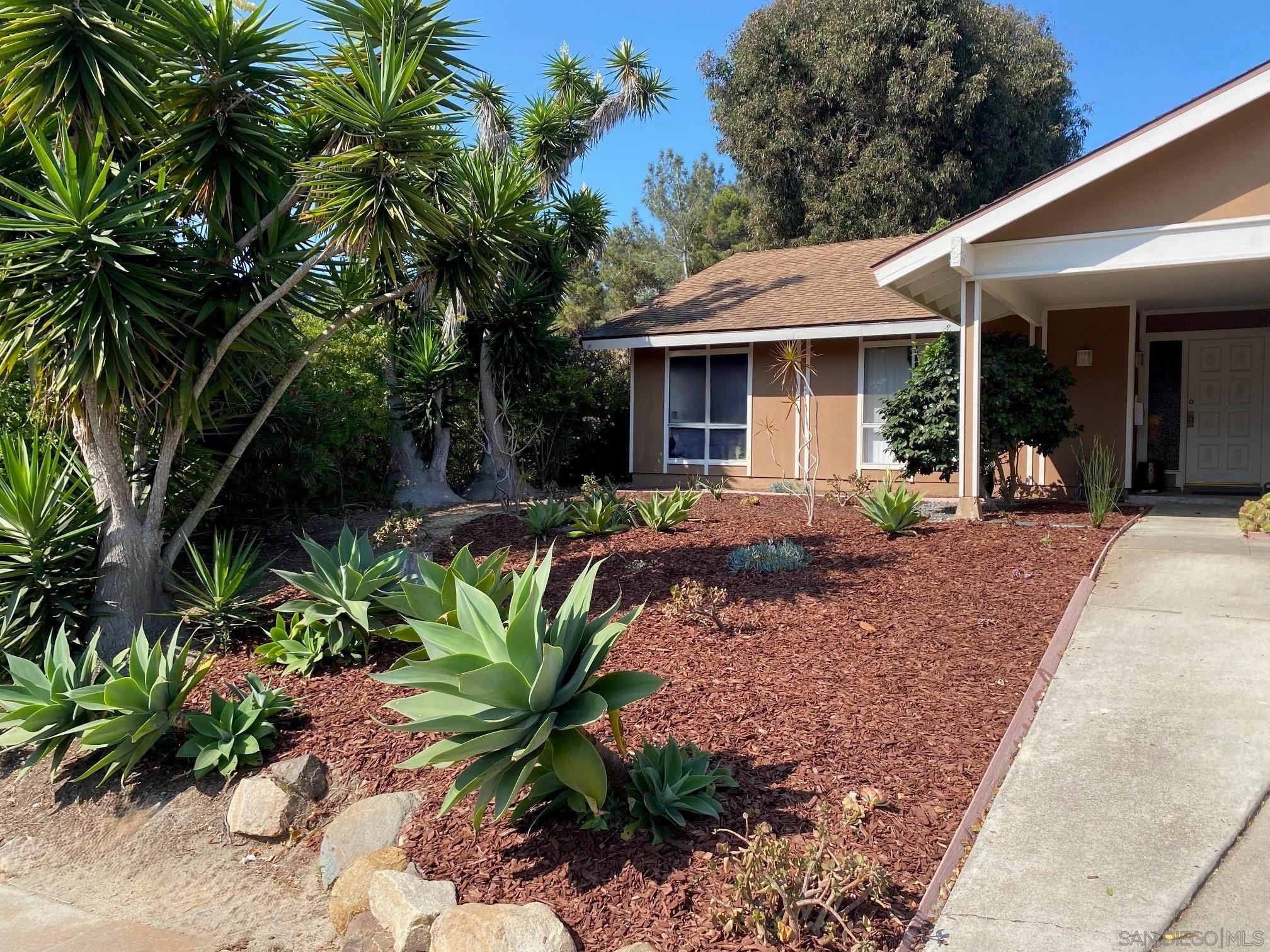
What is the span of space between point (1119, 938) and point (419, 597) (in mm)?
3190

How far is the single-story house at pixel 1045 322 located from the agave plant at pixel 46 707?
792 centimetres

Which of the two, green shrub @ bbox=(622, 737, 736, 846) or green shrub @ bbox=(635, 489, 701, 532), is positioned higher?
green shrub @ bbox=(635, 489, 701, 532)

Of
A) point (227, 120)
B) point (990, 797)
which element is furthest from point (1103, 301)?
point (227, 120)

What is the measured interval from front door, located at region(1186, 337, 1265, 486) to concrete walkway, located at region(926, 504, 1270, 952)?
273 inches

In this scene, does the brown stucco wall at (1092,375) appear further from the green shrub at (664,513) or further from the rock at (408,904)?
the rock at (408,904)

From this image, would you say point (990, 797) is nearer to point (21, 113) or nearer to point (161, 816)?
point (161, 816)

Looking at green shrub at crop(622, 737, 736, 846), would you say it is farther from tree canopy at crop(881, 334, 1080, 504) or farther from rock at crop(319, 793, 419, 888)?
tree canopy at crop(881, 334, 1080, 504)

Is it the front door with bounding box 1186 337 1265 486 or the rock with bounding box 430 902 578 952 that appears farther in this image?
the front door with bounding box 1186 337 1265 486

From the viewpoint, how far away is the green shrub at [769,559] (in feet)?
24.1

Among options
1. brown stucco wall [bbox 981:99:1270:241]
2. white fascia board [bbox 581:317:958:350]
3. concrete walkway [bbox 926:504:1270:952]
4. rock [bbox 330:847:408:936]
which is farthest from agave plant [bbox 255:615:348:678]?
white fascia board [bbox 581:317:958:350]

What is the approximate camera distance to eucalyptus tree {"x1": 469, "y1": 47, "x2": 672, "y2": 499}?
44.7 ft

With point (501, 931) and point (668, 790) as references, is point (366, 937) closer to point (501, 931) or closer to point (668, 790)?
point (501, 931)

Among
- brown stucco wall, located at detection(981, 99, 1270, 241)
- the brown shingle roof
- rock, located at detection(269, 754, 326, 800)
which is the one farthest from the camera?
the brown shingle roof

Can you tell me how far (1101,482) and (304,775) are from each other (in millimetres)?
9196
